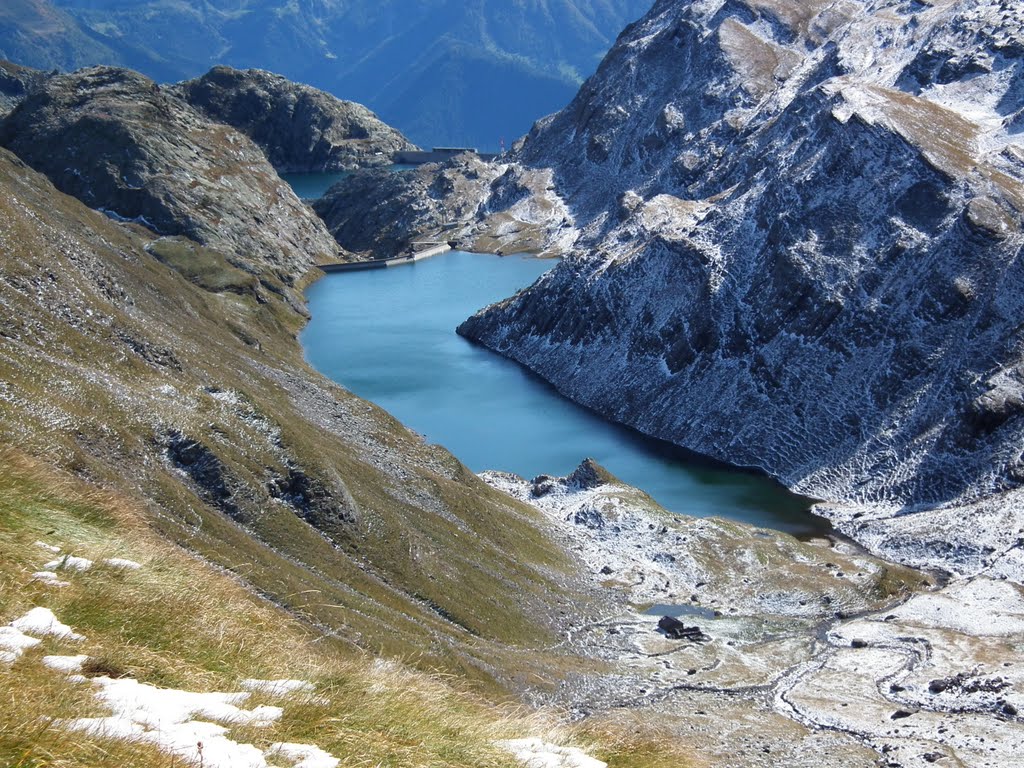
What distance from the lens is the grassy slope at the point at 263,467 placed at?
48.6 meters

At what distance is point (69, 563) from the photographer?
60.1ft

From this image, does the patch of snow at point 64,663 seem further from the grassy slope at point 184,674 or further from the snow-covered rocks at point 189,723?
the grassy slope at point 184,674

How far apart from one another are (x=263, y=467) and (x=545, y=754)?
149 feet

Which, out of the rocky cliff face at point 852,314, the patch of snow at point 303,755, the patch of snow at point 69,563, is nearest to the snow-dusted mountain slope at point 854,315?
the rocky cliff face at point 852,314

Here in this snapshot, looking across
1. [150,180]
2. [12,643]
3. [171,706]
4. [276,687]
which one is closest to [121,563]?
[12,643]

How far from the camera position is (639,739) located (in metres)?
18.4

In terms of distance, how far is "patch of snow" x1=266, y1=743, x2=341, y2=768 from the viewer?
13.5 m

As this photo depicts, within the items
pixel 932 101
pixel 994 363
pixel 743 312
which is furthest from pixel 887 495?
pixel 932 101

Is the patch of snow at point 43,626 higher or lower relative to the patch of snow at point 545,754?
higher

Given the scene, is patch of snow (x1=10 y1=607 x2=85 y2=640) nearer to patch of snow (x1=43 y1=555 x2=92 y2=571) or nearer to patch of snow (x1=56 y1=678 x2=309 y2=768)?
A: patch of snow (x1=56 y1=678 x2=309 y2=768)

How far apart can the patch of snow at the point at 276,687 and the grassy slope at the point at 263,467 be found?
74.5 ft

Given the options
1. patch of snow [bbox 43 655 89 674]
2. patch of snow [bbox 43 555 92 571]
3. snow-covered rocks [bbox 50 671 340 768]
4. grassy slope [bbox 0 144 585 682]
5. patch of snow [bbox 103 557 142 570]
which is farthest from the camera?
grassy slope [bbox 0 144 585 682]

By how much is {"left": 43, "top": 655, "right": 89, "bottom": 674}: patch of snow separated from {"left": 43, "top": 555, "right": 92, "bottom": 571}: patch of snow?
3.82m

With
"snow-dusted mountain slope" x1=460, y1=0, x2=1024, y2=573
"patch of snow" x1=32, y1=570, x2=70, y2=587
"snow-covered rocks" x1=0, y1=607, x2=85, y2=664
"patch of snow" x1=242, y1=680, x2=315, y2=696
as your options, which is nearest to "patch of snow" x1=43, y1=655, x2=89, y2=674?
"snow-covered rocks" x1=0, y1=607, x2=85, y2=664
